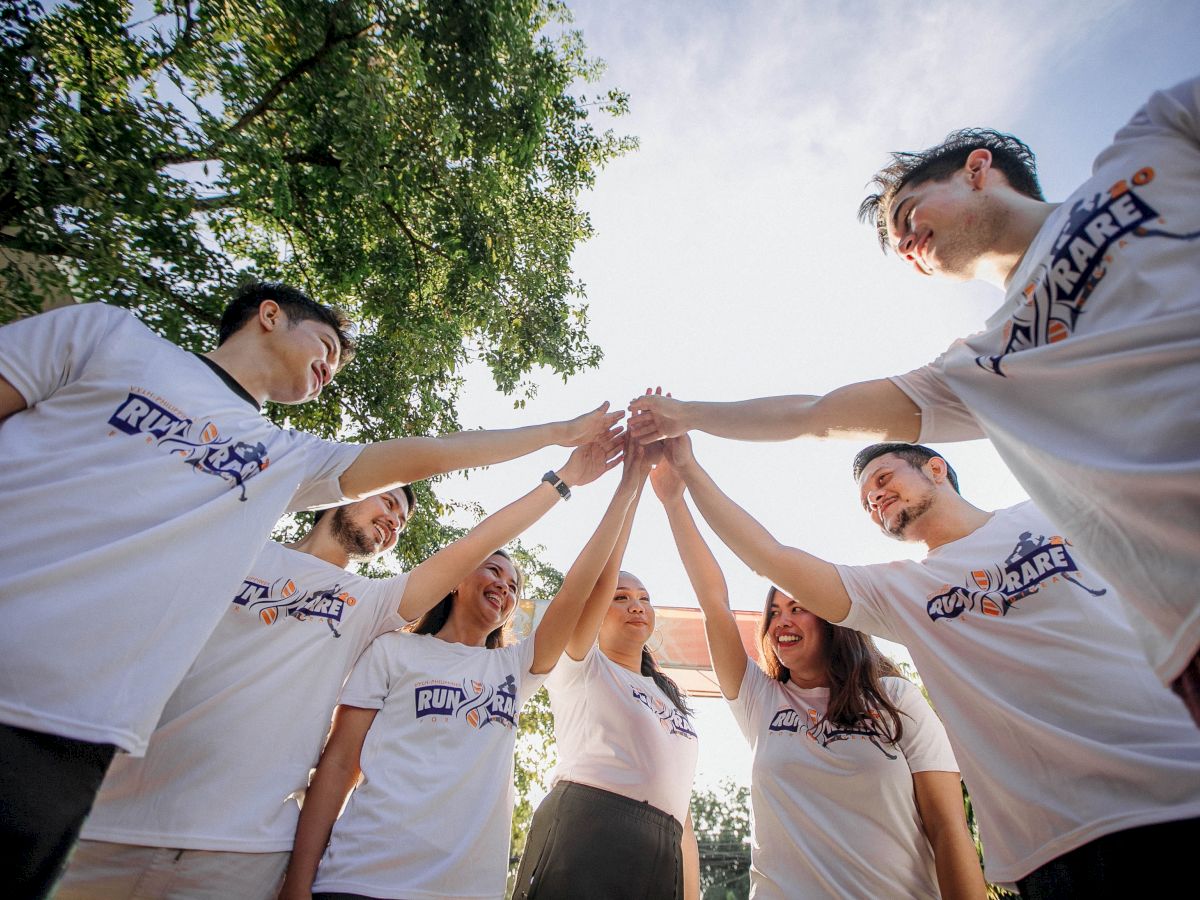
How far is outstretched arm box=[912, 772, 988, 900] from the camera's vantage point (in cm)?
219

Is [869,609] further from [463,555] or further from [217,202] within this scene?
[217,202]

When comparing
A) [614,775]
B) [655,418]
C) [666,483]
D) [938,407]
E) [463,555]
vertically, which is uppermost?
[655,418]

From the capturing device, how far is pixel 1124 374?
1.18 m

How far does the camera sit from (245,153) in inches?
169

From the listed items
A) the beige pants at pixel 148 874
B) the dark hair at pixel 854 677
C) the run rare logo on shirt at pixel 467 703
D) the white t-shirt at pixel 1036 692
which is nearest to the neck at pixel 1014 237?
the white t-shirt at pixel 1036 692

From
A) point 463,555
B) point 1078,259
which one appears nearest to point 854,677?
point 463,555

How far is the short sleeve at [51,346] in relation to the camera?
148 centimetres

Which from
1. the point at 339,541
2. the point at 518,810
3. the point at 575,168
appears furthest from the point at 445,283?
the point at 518,810

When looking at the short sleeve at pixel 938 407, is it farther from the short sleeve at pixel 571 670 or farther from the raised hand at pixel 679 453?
the short sleeve at pixel 571 670

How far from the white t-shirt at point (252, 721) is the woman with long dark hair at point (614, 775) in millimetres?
1001

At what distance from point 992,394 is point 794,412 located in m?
0.78

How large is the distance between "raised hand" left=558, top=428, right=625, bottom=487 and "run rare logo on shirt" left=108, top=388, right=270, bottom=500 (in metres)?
1.61

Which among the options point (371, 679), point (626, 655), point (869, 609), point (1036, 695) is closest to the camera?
point (1036, 695)

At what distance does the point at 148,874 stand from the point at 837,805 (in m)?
2.37
